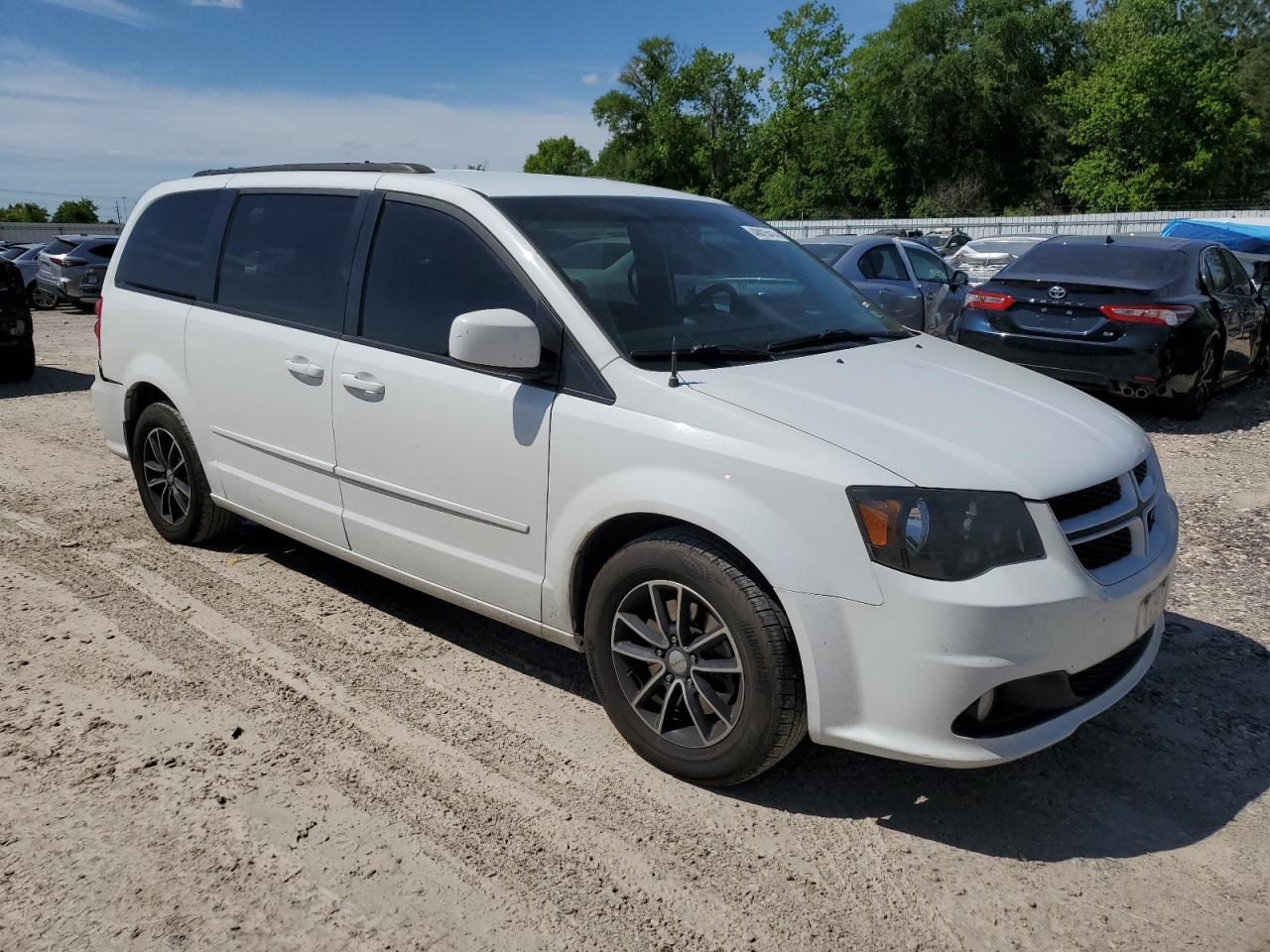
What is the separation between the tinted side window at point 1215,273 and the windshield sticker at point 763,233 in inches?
251

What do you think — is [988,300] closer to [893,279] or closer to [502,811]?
[893,279]

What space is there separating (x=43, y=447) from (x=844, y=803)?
23.6 ft

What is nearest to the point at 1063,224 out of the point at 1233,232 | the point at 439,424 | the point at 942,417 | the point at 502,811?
the point at 1233,232

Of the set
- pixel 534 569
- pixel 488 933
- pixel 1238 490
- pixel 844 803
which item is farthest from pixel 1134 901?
pixel 1238 490

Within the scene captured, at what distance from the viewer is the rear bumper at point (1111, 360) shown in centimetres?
822

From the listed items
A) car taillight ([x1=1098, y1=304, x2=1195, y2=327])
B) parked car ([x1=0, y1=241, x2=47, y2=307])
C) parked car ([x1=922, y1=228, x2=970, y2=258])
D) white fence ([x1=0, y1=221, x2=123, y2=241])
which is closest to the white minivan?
car taillight ([x1=1098, y1=304, x2=1195, y2=327])

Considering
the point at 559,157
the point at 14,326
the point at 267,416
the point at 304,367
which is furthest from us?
the point at 559,157

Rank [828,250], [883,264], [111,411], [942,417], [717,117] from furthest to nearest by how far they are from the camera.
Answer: [717,117] < [883,264] < [828,250] < [111,411] < [942,417]

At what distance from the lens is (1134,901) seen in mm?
2717

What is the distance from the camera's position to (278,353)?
429cm

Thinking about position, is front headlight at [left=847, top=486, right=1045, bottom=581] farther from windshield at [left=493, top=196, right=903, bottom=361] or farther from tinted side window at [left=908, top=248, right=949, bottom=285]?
tinted side window at [left=908, top=248, right=949, bottom=285]

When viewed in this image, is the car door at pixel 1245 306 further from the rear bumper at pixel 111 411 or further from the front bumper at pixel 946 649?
the rear bumper at pixel 111 411

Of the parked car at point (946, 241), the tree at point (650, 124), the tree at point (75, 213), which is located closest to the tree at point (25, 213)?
the tree at point (75, 213)

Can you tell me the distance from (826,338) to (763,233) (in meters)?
0.86
